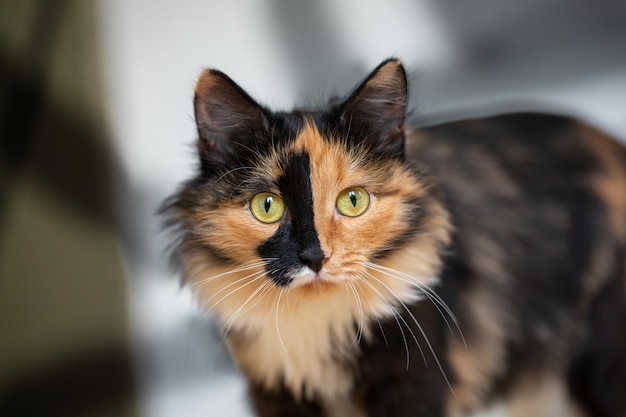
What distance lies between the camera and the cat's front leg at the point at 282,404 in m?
1.06

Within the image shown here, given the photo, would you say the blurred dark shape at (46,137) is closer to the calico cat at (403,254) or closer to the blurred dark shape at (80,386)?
the blurred dark shape at (80,386)

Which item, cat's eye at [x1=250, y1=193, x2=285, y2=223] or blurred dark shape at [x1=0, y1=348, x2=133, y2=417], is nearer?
cat's eye at [x1=250, y1=193, x2=285, y2=223]

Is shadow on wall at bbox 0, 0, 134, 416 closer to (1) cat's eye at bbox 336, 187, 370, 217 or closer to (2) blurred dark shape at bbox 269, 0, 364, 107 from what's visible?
(2) blurred dark shape at bbox 269, 0, 364, 107

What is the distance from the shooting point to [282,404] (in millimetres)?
1074

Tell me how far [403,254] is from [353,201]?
0.12 metres

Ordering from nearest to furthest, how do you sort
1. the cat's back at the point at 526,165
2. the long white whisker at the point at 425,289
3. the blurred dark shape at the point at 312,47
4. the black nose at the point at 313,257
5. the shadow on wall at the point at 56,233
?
the black nose at the point at 313,257
the long white whisker at the point at 425,289
the cat's back at the point at 526,165
the shadow on wall at the point at 56,233
the blurred dark shape at the point at 312,47

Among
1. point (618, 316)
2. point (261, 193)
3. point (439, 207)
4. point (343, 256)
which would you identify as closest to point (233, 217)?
point (261, 193)

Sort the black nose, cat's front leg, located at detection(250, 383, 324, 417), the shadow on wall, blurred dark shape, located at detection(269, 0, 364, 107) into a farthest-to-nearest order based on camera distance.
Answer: blurred dark shape, located at detection(269, 0, 364, 107), the shadow on wall, cat's front leg, located at detection(250, 383, 324, 417), the black nose

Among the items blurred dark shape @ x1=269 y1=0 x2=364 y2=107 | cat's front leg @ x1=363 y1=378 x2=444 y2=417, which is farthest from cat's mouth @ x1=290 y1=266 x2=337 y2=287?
blurred dark shape @ x1=269 y1=0 x2=364 y2=107

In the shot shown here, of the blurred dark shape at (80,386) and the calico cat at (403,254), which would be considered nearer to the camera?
the calico cat at (403,254)

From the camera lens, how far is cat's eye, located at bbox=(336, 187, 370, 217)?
3.02 ft

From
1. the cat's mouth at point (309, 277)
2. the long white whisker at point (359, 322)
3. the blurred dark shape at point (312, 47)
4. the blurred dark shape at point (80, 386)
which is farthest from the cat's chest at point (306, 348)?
the blurred dark shape at point (312, 47)

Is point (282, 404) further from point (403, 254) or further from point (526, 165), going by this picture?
point (526, 165)

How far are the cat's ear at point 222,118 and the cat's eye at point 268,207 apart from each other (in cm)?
8
